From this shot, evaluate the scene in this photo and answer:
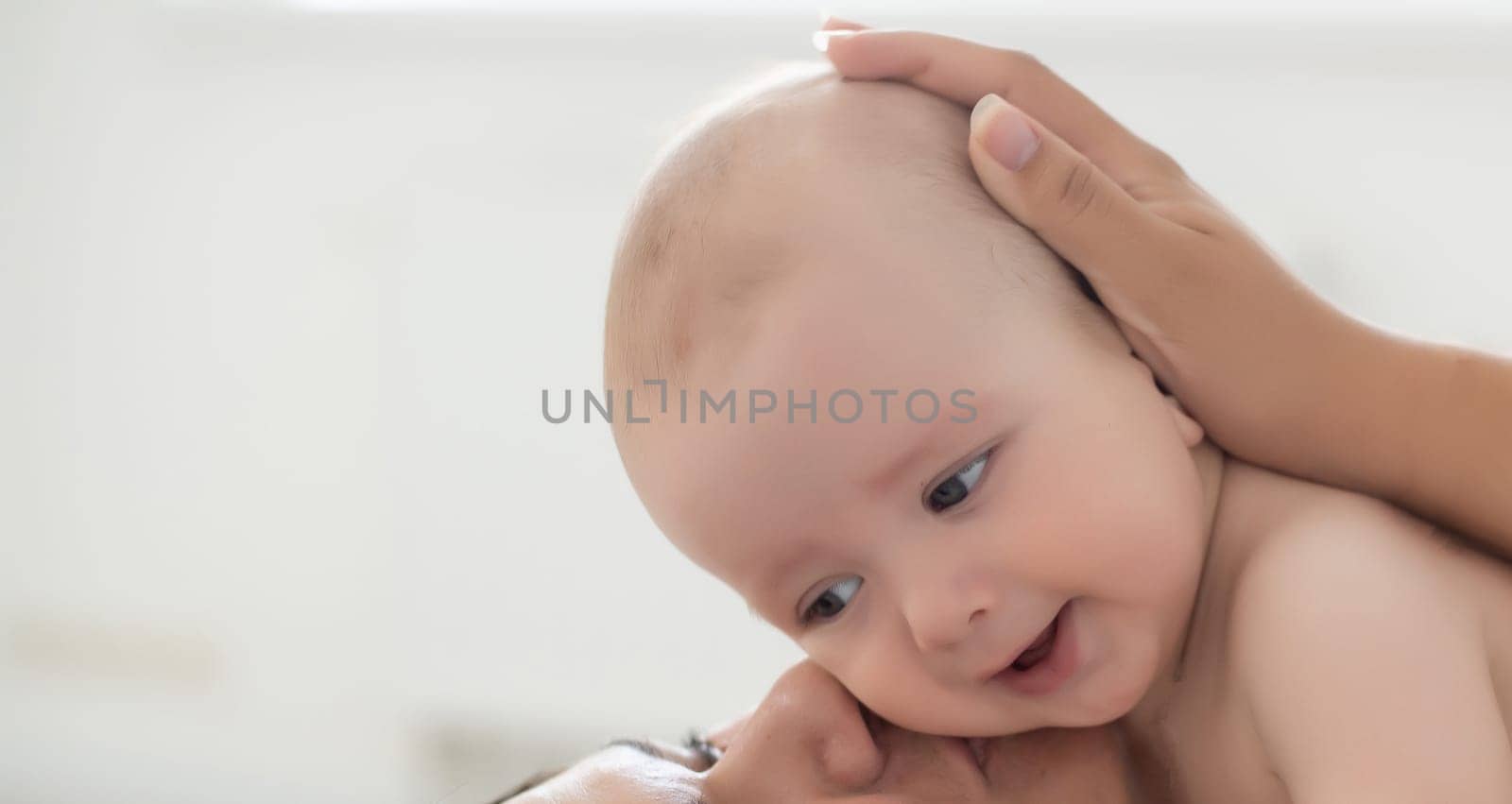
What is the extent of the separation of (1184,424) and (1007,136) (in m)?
0.20

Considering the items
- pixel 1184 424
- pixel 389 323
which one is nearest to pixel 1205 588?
pixel 1184 424

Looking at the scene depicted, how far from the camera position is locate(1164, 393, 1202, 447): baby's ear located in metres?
0.86

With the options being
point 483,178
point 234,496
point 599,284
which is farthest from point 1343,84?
point 234,496

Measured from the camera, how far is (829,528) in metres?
0.82

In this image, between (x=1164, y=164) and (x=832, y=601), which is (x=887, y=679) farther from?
(x=1164, y=164)

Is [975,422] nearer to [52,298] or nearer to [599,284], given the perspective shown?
[599,284]

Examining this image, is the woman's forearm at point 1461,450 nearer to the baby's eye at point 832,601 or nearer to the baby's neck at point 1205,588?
the baby's neck at point 1205,588

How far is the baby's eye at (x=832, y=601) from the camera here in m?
0.86

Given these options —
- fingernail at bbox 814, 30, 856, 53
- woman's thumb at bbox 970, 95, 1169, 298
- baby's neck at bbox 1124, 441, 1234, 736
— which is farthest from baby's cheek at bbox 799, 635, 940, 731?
fingernail at bbox 814, 30, 856, 53

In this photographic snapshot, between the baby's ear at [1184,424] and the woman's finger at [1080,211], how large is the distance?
0.16 feet

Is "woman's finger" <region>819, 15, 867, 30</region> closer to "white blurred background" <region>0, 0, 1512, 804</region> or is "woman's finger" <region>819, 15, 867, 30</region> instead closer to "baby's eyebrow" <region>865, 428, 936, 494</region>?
"baby's eyebrow" <region>865, 428, 936, 494</region>

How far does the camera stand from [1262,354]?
85 cm

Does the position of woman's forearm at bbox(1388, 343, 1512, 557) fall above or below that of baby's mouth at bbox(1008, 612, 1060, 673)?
above

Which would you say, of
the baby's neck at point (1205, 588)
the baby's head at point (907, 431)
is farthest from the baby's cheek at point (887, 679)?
the baby's neck at point (1205, 588)
